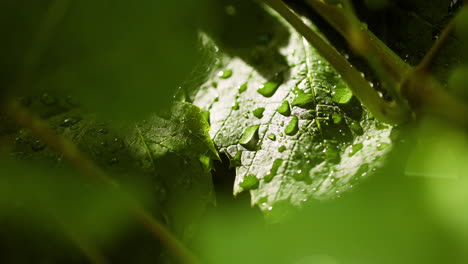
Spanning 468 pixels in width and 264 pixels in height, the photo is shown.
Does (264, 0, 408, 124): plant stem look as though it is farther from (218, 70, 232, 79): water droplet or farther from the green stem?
(218, 70, 232, 79): water droplet

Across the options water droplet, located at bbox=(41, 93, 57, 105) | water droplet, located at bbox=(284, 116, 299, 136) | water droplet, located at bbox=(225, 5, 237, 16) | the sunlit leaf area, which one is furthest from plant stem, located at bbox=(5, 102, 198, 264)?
water droplet, located at bbox=(225, 5, 237, 16)

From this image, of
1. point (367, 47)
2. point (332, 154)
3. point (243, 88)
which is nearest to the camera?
point (367, 47)

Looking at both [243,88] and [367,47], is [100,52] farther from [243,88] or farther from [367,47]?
[367,47]

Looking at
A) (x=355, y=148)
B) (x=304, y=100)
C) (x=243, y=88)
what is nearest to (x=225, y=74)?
(x=243, y=88)

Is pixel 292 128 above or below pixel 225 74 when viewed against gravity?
below

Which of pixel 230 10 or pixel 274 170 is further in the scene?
pixel 230 10

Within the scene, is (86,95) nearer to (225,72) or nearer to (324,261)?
(225,72)

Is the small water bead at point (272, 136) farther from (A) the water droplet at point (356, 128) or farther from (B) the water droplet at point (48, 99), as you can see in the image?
(B) the water droplet at point (48, 99)
